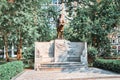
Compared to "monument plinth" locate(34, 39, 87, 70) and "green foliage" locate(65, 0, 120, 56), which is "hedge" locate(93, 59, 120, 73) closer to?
"monument plinth" locate(34, 39, 87, 70)

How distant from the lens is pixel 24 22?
22.9 m

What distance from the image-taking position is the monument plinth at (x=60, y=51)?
69.4 feet

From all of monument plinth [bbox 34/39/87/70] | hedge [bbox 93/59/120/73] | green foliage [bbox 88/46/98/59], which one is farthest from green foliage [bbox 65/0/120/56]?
hedge [bbox 93/59/120/73]

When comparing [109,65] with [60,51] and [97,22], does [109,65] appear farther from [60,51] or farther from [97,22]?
[97,22]

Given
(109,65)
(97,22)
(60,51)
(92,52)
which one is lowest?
(109,65)

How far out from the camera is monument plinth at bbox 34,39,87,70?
21.1 metres

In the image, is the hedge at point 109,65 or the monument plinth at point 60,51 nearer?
the hedge at point 109,65

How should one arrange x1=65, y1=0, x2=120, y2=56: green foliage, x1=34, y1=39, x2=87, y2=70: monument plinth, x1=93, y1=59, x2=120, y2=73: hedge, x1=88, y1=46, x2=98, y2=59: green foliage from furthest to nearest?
x1=65, y1=0, x2=120, y2=56: green foliage < x1=88, y1=46, x2=98, y2=59: green foliage < x1=34, y1=39, x2=87, y2=70: monument plinth < x1=93, y1=59, x2=120, y2=73: hedge

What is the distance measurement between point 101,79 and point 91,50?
10.3 m

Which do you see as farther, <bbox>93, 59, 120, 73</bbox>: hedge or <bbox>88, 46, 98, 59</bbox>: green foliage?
<bbox>88, 46, 98, 59</bbox>: green foliage

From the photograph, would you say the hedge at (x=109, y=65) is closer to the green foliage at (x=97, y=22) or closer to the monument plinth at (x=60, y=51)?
the monument plinth at (x=60, y=51)

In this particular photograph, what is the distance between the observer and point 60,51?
70.0ft

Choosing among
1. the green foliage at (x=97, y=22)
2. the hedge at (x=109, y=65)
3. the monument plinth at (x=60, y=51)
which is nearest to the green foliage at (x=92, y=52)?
the hedge at (x=109, y=65)

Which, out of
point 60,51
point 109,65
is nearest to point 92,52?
point 60,51
